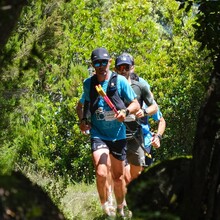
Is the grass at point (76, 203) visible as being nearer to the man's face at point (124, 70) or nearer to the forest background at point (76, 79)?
the man's face at point (124, 70)

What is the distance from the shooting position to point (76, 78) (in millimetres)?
18141

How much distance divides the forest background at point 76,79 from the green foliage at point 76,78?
0.02 metres

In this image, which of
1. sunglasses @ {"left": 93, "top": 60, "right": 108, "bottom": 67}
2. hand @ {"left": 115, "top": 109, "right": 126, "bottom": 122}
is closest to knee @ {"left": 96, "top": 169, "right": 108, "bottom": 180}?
hand @ {"left": 115, "top": 109, "right": 126, "bottom": 122}

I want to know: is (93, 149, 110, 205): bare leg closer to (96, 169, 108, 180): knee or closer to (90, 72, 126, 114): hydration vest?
(96, 169, 108, 180): knee

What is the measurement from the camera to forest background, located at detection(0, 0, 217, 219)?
1586 centimetres

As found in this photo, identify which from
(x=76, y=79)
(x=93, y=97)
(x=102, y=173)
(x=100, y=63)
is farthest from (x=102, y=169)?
(x=76, y=79)

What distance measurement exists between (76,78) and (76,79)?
0.22 ft

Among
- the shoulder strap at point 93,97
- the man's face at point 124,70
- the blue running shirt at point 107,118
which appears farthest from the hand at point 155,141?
the shoulder strap at point 93,97

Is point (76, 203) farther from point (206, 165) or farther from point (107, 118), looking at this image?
point (206, 165)

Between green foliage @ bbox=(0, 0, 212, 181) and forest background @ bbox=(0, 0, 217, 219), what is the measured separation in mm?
20

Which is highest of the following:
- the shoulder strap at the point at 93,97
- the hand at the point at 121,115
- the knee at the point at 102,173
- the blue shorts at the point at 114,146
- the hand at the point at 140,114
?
the shoulder strap at the point at 93,97

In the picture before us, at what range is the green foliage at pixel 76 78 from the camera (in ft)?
52.1

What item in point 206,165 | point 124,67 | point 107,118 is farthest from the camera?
point 124,67

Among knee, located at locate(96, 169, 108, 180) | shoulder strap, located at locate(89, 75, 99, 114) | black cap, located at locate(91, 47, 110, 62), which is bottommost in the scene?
knee, located at locate(96, 169, 108, 180)
